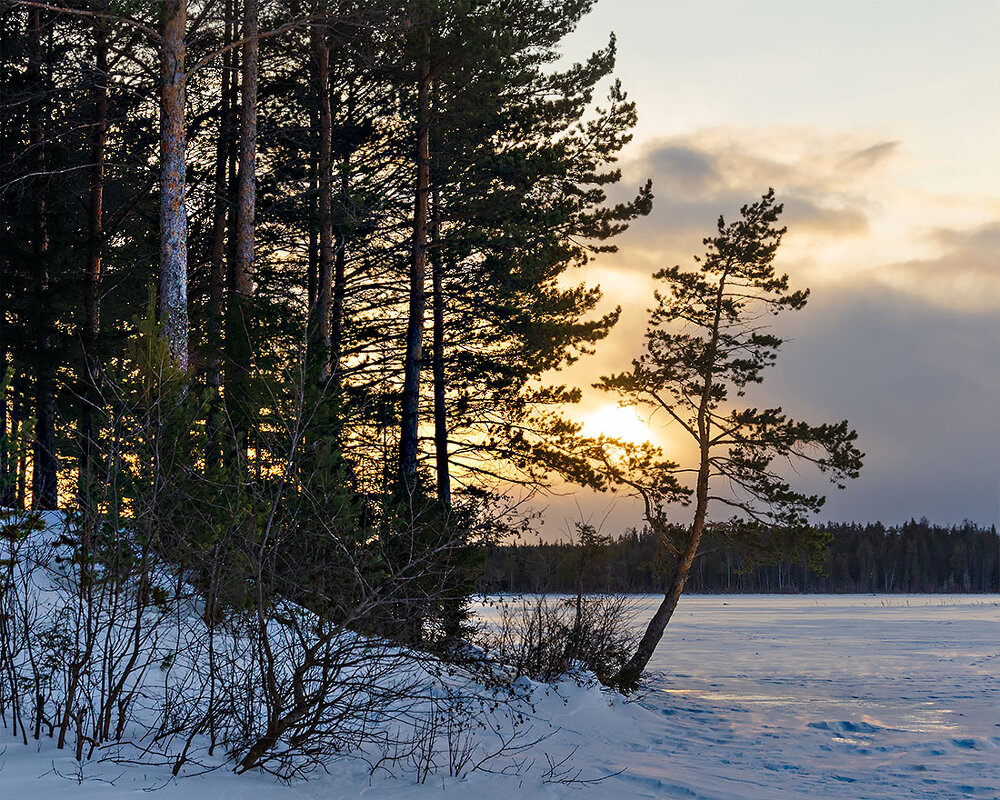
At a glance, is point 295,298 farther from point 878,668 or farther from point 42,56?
point 878,668

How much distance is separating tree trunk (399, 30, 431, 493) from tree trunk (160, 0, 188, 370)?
5352mm

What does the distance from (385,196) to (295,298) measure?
3219mm

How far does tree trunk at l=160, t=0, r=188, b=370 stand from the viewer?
52.0ft

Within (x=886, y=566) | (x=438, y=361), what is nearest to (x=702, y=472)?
(x=438, y=361)

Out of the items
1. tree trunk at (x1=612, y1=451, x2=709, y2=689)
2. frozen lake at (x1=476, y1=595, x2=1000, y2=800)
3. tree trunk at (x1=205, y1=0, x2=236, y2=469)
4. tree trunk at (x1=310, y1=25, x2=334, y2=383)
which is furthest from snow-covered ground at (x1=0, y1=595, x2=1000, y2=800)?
tree trunk at (x1=205, y1=0, x2=236, y2=469)

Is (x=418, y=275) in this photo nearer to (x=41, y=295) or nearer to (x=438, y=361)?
(x=438, y=361)

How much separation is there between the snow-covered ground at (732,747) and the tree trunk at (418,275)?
660 centimetres

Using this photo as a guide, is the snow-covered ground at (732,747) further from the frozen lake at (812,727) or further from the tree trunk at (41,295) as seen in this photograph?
the tree trunk at (41,295)

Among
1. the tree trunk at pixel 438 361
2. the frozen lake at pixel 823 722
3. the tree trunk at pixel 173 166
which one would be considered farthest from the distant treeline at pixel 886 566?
the tree trunk at pixel 173 166

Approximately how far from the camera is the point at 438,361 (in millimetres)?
21672

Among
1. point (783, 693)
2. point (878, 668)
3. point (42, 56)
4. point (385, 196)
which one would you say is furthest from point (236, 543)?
point (878, 668)

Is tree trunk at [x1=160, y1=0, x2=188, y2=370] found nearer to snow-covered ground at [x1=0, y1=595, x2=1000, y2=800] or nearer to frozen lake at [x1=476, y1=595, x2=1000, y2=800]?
snow-covered ground at [x1=0, y1=595, x2=1000, y2=800]

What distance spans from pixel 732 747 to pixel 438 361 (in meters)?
11.1

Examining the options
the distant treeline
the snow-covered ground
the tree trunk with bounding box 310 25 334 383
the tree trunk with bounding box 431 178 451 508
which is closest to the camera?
the snow-covered ground
